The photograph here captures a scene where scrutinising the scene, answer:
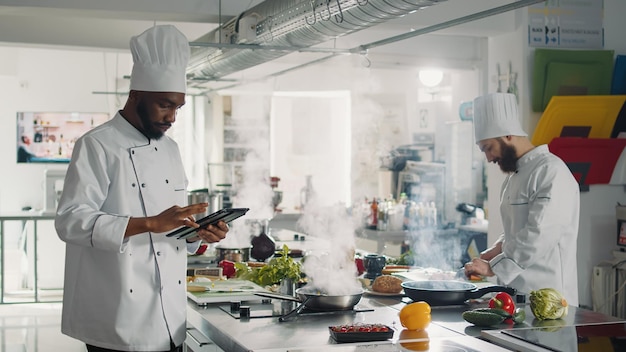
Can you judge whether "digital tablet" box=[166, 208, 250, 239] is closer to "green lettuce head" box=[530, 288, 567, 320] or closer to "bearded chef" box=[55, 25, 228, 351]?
"bearded chef" box=[55, 25, 228, 351]

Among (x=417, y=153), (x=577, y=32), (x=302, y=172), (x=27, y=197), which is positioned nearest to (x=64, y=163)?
(x=27, y=197)

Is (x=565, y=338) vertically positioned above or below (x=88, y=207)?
below

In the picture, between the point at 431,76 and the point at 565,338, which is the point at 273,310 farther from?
the point at 431,76

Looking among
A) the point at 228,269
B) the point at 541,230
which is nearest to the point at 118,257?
the point at 228,269

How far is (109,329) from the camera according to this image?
273 cm

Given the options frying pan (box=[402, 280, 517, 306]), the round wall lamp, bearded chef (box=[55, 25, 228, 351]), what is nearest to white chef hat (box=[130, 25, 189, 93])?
bearded chef (box=[55, 25, 228, 351])

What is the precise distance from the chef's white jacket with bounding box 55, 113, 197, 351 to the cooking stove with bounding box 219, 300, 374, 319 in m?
0.32

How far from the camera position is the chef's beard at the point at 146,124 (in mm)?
2848

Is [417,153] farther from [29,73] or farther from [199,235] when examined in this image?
[199,235]

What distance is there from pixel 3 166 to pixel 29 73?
1368mm

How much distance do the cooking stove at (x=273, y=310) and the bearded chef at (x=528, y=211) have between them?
72cm

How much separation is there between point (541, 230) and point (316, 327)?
1.46 m

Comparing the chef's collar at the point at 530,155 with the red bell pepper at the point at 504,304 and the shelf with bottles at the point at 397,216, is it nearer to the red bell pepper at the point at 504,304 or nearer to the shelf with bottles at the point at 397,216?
the red bell pepper at the point at 504,304

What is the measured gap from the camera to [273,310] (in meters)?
3.15
